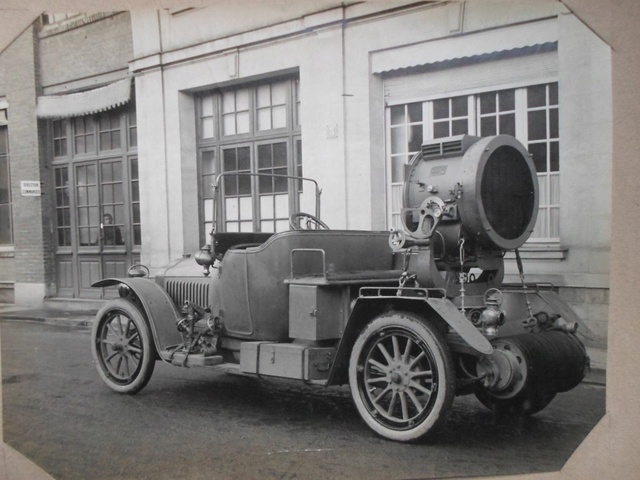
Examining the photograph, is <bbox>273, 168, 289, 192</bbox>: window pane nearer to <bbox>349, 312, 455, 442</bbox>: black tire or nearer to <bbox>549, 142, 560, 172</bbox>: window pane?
<bbox>349, 312, 455, 442</bbox>: black tire

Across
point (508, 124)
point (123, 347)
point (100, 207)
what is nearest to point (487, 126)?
point (508, 124)

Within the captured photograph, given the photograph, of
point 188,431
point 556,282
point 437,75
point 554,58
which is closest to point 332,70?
point 437,75

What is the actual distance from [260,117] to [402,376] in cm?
211

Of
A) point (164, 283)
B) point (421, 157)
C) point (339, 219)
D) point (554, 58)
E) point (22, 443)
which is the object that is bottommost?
point (22, 443)

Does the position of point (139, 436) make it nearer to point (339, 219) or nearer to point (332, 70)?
point (339, 219)

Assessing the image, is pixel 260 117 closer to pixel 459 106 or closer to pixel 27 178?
pixel 459 106

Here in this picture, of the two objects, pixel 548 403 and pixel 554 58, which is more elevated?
pixel 554 58

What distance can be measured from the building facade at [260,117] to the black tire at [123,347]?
0.91 feet

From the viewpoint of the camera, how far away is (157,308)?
15.6ft

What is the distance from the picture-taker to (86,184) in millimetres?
4547

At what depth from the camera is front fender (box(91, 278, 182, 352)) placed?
466 centimetres

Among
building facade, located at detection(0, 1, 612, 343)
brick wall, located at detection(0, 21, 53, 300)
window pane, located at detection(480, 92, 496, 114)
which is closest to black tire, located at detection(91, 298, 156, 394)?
building facade, located at detection(0, 1, 612, 343)

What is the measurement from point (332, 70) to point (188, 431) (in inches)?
105

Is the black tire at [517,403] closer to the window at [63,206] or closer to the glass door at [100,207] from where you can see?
the glass door at [100,207]
